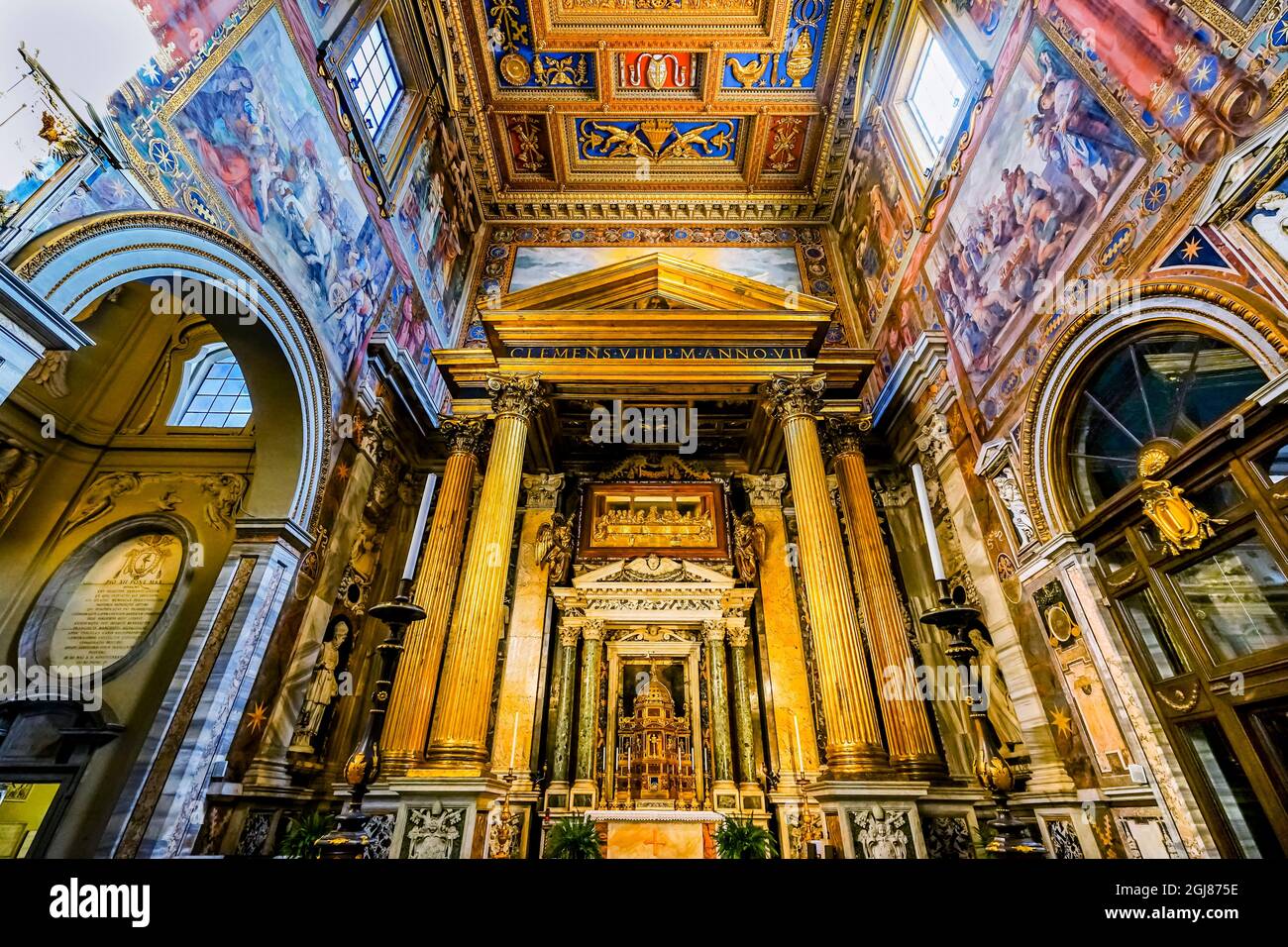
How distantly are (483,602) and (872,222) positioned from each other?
10.9 metres

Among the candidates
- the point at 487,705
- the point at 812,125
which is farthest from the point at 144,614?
the point at 812,125

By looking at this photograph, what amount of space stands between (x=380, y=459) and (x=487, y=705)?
5.06 m

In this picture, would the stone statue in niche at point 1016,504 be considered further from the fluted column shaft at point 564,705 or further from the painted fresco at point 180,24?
the painted fresco at point 180,24

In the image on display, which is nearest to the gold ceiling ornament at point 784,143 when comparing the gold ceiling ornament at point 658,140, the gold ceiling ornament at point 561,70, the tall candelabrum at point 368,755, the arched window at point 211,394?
the gold ceiling ornament at point 658,140

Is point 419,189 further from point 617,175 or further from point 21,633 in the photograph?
point 21,633

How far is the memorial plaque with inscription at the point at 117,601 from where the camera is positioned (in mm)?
7406

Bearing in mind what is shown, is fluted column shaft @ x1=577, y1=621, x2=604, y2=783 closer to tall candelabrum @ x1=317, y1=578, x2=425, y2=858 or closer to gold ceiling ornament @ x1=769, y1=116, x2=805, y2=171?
tall candelabrum @ x1=317, y1=578, x2=425, y2=858

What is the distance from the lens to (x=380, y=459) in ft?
30.9

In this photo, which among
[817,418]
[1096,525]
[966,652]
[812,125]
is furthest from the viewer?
[812,125]

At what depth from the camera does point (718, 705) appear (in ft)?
28.9

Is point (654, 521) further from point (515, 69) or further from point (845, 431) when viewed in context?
point (515, 69)

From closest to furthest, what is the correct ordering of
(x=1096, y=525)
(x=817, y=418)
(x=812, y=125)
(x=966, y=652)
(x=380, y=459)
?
(x=966, y=652) → (x=1096, y=525) → (x=817, y=418) → (x=380, y=459) → (x=812, y=125)

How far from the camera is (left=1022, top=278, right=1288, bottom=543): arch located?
4.22 m

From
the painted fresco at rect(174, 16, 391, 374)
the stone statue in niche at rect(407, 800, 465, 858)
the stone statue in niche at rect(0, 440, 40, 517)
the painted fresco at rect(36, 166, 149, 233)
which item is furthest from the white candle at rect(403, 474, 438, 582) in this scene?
the stone statue in niche at rect(0, 440, 40, 517)
